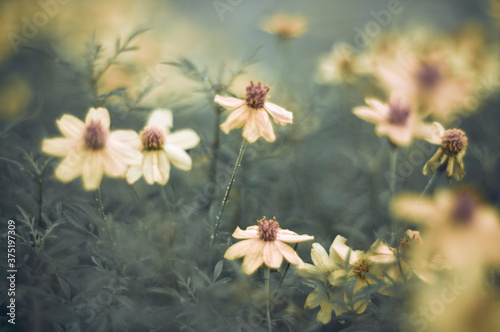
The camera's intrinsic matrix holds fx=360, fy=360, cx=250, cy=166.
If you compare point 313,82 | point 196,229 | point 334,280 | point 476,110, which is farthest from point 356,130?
point 334,280

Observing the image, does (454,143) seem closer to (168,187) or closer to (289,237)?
(289,237)

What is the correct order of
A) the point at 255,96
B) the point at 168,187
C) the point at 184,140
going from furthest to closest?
1. the point at 168,187
2. the point at 184,140
3. the point at 255,96

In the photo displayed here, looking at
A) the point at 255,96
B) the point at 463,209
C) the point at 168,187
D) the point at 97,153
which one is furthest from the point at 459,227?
the point at 168,187

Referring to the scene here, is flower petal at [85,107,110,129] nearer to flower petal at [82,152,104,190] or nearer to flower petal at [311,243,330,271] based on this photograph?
flower petal at [82,152,104,190]

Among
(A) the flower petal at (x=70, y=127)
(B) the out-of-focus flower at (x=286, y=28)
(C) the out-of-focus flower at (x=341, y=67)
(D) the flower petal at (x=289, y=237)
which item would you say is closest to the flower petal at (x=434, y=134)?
(D) the flower petal at (x=289, y=237)

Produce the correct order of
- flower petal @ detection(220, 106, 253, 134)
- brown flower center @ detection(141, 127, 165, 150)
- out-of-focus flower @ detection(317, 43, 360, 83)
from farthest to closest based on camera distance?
1. out-of-focus flower @ detection(317, 43, 360, 83)
2. brown flower center @ detection(141, 127, 165, 150)
3. flower petal @ detection(220, 106, 253, 134)

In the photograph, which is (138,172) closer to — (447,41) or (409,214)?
(409,214)

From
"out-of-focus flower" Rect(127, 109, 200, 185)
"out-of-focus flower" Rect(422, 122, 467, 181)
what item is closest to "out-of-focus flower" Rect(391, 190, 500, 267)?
"out-of-focus flower" Rect(422, 122, 467, 181)
